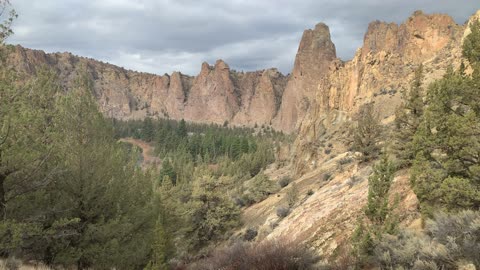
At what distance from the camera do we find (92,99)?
13453 millimetres

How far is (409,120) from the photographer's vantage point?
52.4 feet

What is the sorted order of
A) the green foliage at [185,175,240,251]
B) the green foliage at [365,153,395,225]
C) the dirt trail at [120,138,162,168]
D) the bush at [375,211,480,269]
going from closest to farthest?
the bush at [375,211,480,269] → the green foliage at [365,153,395,225] → the green foliage at [185,175,240,251] → the dirt trail at [120,138,162,168]

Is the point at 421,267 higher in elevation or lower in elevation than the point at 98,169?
lower

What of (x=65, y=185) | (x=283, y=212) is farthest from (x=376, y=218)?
(x=283, y=212)

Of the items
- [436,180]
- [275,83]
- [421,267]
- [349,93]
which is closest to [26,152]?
[421,267]

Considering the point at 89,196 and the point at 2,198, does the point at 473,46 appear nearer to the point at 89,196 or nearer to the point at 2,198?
the point at 89,196

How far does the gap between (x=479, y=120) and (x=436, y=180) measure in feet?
6.37

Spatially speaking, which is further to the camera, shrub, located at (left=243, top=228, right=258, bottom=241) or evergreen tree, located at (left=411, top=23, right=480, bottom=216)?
shrub, located at (left=243, top=228, right=258, bottom=241)

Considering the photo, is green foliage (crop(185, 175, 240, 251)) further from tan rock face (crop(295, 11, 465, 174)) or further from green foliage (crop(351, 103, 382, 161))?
tan rock face (crop(295, 11, 465, 174))

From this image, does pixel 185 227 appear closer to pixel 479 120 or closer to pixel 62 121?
pixel 62 121

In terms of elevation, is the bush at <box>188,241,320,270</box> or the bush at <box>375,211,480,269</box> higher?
the bush at <box>375,211,480,269</box>

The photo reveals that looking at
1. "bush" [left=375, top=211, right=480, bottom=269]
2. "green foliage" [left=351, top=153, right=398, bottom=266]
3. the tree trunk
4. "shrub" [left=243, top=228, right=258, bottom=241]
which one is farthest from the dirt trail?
"bush" [left=375, top=211, right=480, bottom=269]

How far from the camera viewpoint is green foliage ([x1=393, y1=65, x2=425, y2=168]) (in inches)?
598

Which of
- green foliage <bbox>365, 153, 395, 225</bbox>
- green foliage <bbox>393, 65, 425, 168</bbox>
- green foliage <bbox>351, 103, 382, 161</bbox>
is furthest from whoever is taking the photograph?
green foliage <bbox>351, 103, 382, 161</bbox>
